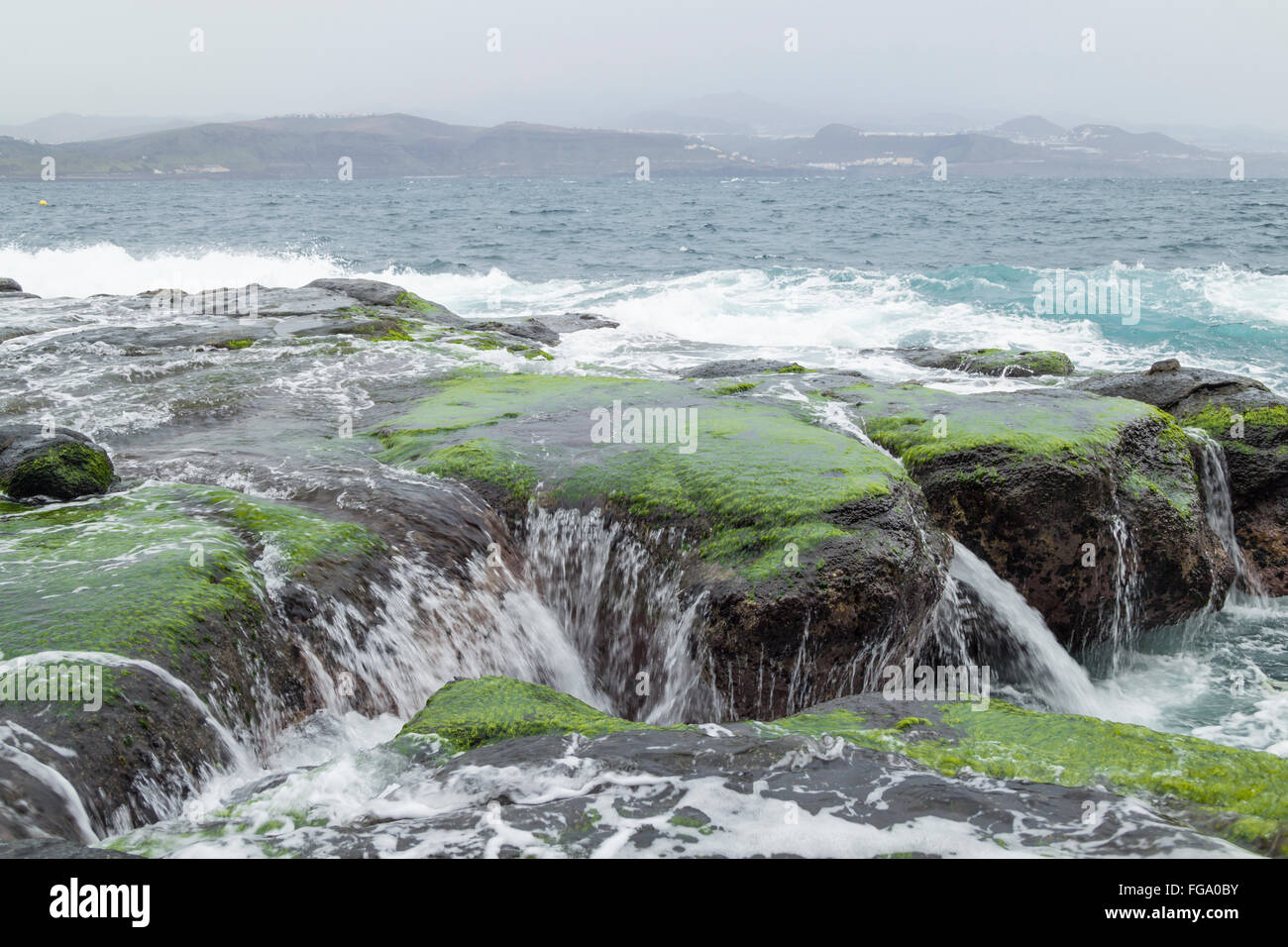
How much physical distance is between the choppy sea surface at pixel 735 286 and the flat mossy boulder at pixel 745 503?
2.51m

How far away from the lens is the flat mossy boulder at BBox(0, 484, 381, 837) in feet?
17.1

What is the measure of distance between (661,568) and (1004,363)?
38.5 ft

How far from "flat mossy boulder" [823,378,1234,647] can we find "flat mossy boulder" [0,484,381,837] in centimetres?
635

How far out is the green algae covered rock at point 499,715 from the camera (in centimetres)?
528

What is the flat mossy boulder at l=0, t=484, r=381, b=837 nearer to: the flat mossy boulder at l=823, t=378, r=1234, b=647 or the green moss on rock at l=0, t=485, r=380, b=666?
the green moss on rock at l=0, t=485, r=380, b=666

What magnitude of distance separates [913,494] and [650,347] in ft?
41.3

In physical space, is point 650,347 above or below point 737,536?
above

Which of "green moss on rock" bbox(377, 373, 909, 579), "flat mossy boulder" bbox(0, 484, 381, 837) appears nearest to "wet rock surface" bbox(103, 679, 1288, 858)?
"flat mossy boulder" bbox(0, 484, 381, 837)

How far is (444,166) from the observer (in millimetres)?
179750

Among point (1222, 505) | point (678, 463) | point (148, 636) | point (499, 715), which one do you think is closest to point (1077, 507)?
point (1222, 505)

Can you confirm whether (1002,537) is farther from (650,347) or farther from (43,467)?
(650,347)

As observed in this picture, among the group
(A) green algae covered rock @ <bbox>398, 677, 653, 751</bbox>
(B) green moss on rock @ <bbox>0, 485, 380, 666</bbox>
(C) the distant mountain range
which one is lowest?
(A) green algae covered rock @ <bbox>398, 677, 653, 751</bbox>

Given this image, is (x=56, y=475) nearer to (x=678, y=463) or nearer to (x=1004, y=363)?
(x=678, y=463)
